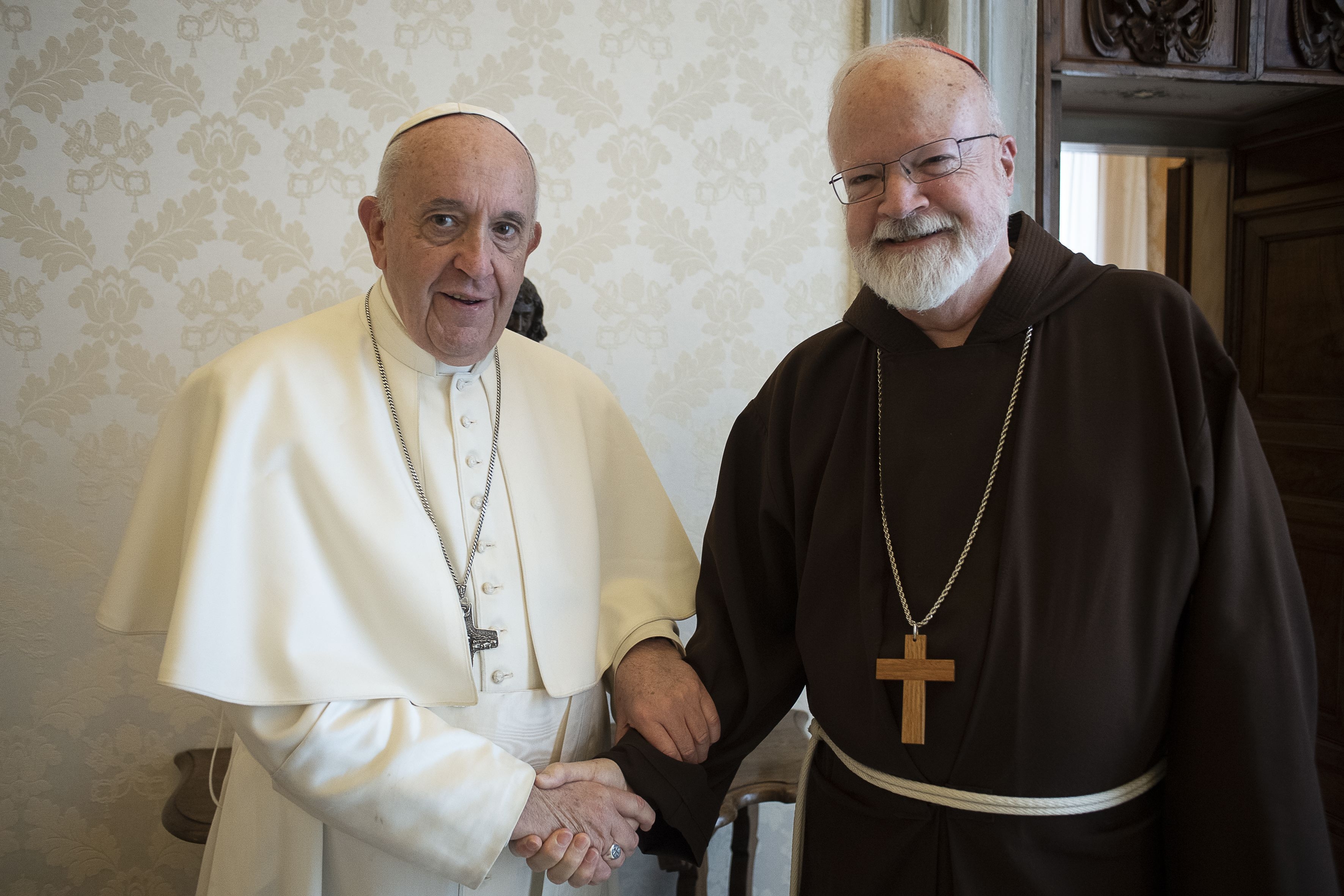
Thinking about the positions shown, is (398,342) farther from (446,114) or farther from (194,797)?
(194,797)

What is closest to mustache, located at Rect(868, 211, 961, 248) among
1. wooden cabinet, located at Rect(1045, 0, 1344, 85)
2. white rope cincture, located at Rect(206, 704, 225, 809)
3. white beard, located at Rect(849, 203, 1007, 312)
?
white beard, located at Rect(849, 203, 1007, 312)

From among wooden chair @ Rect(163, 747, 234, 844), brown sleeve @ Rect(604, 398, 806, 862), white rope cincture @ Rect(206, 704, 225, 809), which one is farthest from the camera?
wooden chair @ Rect(163, 747, 234, 844)

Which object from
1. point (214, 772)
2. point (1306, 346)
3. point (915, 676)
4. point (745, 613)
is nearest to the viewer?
point (915, 676)

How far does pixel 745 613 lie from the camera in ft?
5.93

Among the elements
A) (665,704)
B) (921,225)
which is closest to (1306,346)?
(921,225)

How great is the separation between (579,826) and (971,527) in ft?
2.75

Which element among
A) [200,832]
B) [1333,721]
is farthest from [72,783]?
[1333,721]

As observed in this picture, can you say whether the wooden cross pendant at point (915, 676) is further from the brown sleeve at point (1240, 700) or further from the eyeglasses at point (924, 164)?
the eyeglasses at point (924, 164)

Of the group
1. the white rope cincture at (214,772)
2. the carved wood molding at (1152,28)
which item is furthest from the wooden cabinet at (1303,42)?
the white rope cincture at (214,772)

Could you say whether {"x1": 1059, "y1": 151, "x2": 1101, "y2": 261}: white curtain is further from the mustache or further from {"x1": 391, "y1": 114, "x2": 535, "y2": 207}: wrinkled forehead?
{"x1": 391, "y1": 114, "x2": 535, "y2": 207}: wrinkled forehead

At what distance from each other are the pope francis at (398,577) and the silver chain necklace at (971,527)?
0.51 m

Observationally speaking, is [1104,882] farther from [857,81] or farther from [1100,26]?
[1100,26]

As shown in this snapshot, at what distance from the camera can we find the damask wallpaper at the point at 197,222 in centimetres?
233

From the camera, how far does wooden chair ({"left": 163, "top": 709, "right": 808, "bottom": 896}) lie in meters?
2.07
